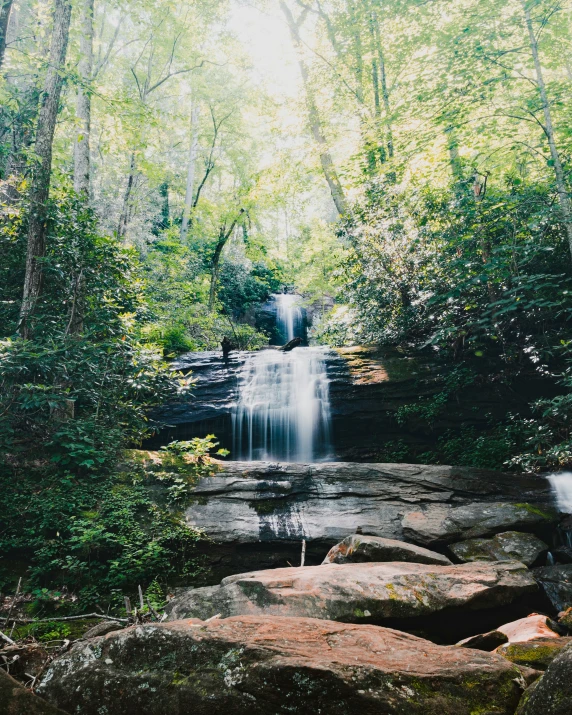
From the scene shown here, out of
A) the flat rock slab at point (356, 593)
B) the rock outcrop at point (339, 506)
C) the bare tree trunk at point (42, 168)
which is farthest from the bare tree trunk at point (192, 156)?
the flat rock slab at point (356, 593)

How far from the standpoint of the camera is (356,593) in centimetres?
386

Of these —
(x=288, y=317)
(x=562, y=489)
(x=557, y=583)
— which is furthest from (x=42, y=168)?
(x=288, y=317)

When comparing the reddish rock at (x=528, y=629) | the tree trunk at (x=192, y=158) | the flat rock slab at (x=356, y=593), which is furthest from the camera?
the tree trunk at (x=192, y=158)

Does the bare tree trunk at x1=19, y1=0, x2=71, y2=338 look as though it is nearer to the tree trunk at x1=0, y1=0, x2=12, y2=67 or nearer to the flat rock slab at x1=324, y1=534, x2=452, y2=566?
the tree trunk at x1=0, y1=0, x2=12, y2=67

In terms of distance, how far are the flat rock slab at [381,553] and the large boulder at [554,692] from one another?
3.03 meters

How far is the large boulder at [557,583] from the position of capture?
4727 mm

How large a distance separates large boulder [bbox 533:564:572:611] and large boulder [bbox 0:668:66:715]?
503cm

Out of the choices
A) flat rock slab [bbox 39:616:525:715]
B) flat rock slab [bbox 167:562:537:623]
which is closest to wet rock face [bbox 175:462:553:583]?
flat rock slab [bbox 167:562:537:623]

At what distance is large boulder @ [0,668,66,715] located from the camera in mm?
1851

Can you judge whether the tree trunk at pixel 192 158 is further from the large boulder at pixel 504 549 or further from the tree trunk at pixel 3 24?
the large boulder at pixel 504 549

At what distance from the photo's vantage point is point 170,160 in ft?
Result: 80.5

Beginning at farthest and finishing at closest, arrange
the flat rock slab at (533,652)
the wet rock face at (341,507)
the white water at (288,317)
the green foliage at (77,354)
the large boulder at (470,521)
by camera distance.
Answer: the white water at (288,317)
the green foliage at (77,354)
the wet rock face at (341,507)
the large boulder at (470,521)
the flat rock slab at (533,652)

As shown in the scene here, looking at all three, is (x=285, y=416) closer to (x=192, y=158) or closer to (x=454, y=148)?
(x=454, y=148)

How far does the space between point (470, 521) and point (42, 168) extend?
935cm
